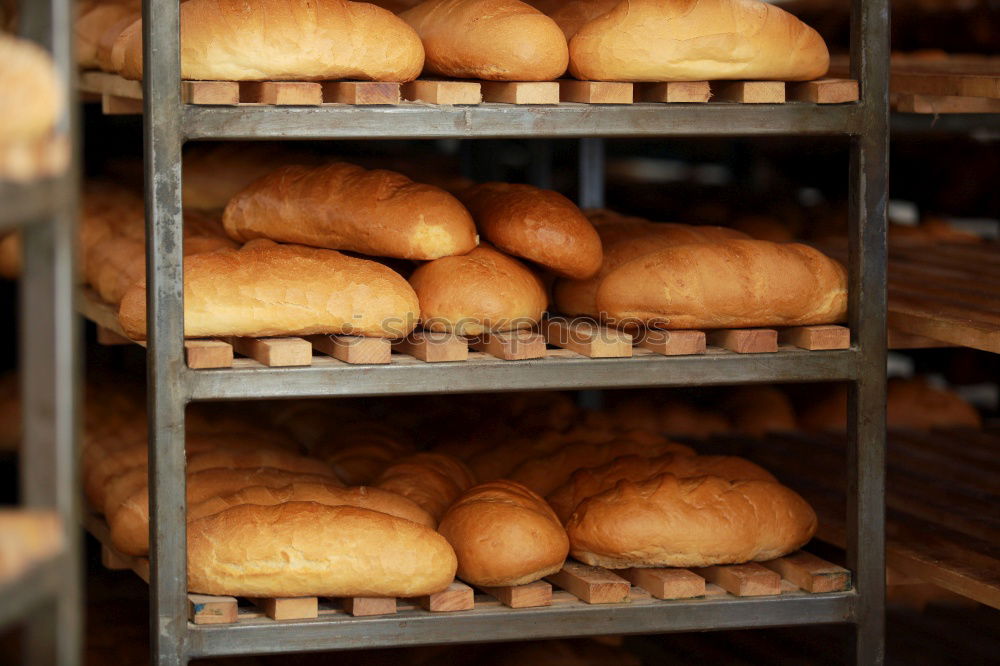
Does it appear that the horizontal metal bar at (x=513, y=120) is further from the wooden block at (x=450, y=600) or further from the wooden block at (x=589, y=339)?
the wooden block at (x=450, y=600)

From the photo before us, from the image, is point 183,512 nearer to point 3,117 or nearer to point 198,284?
point 198,284

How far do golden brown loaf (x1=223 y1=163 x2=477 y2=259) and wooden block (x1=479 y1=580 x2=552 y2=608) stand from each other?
2.37 ft

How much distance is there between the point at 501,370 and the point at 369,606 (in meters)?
0.55

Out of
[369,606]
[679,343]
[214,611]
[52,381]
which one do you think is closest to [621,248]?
[679,343]

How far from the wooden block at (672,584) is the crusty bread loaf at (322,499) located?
0.49 m

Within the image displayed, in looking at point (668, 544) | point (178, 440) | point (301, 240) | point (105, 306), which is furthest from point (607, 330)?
point (105, 306)

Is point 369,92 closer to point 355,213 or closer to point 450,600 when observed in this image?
point 355,213

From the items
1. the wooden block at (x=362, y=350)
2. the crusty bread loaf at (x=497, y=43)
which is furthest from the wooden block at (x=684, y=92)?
the wooden block at (x=362, y=350)

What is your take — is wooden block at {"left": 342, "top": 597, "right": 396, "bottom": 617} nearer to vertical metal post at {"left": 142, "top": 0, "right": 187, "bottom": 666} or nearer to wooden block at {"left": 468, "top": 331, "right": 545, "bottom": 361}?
vertical metal post at {"left": 142, "top": 0, "right": 187, "bottom": 666}

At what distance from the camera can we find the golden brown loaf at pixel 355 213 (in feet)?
9.95

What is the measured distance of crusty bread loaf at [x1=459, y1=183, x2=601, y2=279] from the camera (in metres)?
3.10

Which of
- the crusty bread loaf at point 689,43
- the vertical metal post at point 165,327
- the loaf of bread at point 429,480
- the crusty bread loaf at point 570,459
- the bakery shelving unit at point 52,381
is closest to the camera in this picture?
the bakery shelving unit at point 52,381

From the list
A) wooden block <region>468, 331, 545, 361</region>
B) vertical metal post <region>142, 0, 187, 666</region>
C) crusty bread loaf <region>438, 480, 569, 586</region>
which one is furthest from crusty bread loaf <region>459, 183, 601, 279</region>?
vertical metal post <region>142, 0, 187, 666</region>

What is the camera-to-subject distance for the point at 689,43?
296 centimetres
